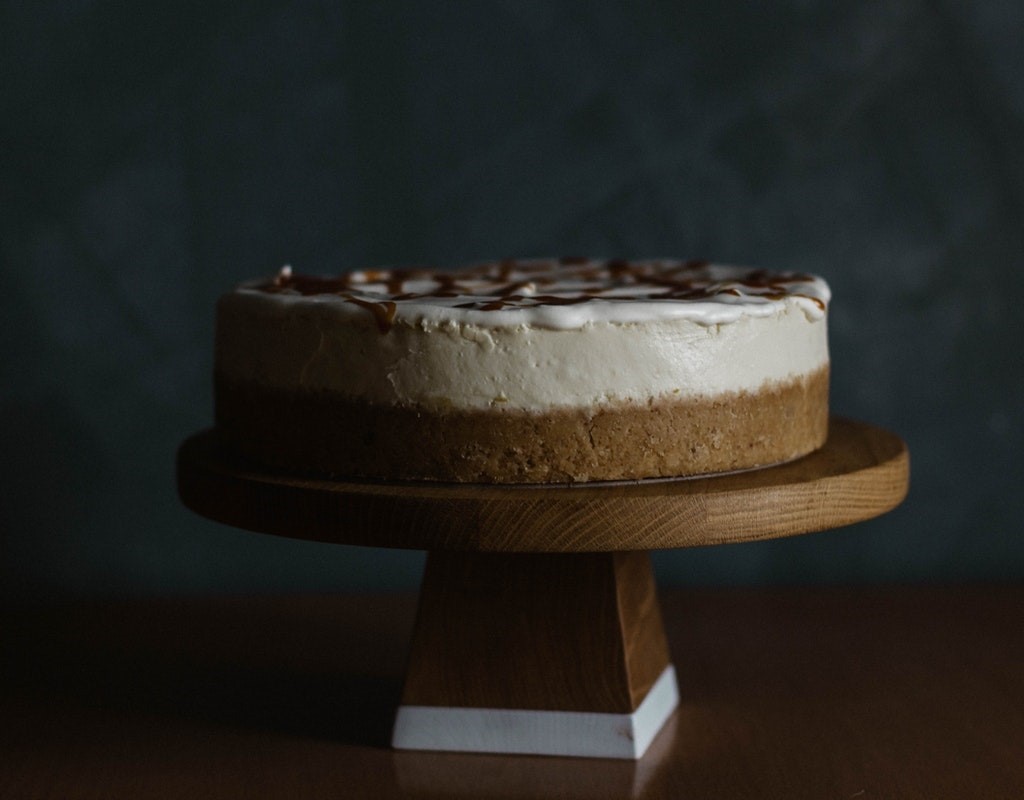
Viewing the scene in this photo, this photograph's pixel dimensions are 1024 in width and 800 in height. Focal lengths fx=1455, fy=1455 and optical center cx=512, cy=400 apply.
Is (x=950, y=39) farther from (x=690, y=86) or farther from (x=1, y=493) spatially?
(x=1, y=493)

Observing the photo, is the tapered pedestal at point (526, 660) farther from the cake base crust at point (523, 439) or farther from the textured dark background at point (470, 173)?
the textured dark background at point (470, 173)

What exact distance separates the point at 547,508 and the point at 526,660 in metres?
0.36

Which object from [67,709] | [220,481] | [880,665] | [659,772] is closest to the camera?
[220,481]

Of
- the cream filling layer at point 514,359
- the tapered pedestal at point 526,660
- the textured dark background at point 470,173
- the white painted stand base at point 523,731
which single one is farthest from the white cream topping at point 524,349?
the textured dark background at point 470,173

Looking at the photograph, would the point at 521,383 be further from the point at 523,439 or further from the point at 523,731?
the point at 523,731

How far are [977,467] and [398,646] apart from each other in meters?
0.99

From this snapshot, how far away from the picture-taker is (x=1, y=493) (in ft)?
7.61

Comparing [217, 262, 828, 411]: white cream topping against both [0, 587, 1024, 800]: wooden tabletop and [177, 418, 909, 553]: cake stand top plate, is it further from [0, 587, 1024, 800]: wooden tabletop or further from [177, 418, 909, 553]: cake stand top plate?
[0, 587, 1024, 800]: wooden tabletop

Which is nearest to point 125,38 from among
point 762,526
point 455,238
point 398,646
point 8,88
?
point 8,88

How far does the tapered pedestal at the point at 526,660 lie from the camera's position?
159 cm

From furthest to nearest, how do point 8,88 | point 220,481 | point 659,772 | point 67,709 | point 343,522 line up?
point 8,88 < point 67,709 < point 659,772 < point 220,481 < point 343,522

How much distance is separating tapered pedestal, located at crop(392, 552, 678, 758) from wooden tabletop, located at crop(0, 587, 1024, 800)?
32 mm

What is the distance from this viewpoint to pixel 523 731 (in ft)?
5.26

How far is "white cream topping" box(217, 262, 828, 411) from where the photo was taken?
4.49 feet
